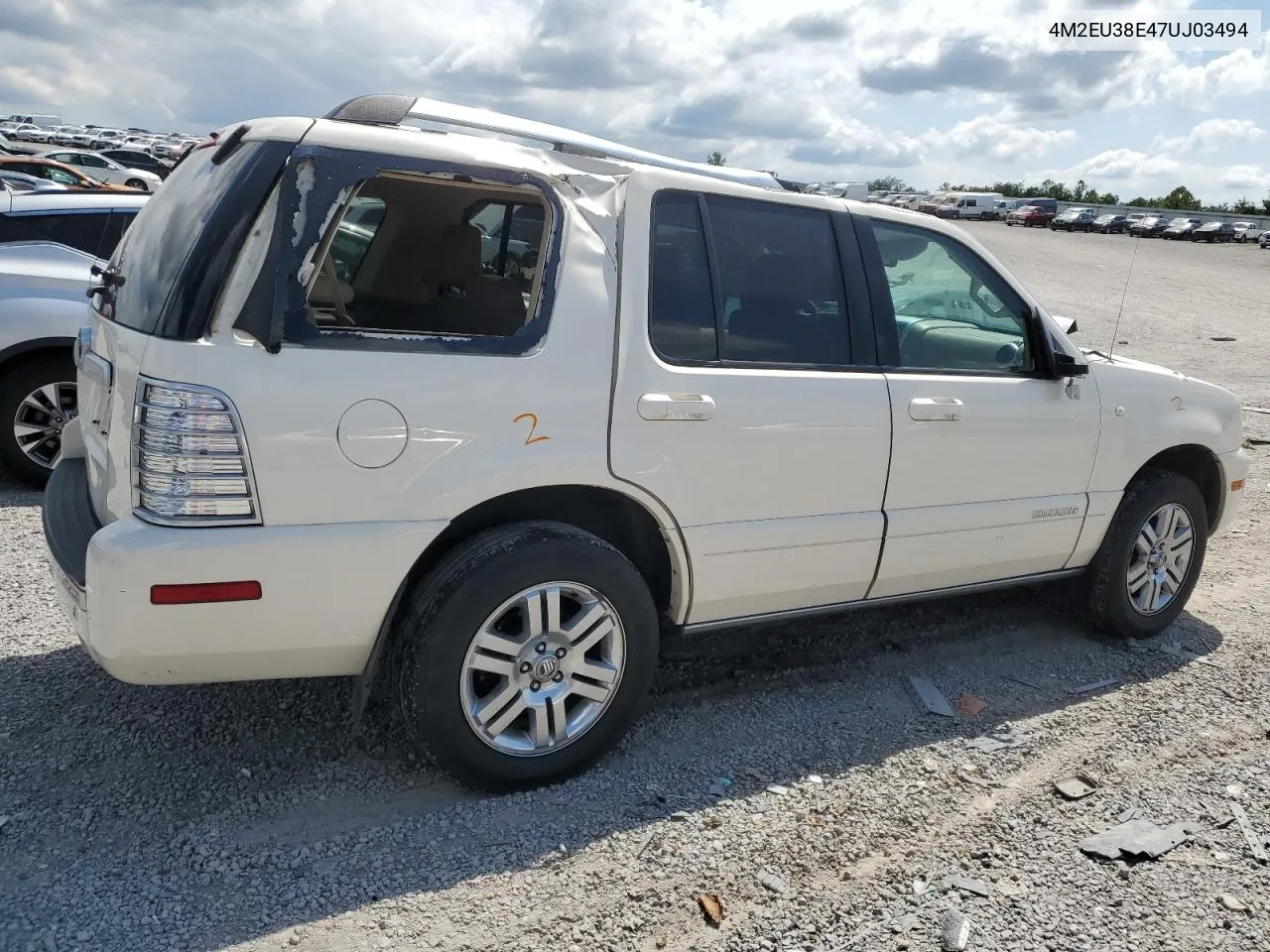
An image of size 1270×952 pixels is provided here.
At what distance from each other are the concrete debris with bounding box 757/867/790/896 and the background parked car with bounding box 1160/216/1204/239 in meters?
61.7

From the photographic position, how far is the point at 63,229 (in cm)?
656

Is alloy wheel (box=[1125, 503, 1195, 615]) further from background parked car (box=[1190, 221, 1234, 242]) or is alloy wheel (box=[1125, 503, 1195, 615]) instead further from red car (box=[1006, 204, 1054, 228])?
red car (box=[1006, 204, 1054, 228])

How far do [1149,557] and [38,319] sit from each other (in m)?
5.99

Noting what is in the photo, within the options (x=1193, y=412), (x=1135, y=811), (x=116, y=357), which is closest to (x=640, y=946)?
(x=1135, y=811)

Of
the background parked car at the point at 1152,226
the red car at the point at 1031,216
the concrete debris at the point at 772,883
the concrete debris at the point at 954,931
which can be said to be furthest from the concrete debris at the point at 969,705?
the red car at the point at 1031,216

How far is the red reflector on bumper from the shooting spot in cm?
278

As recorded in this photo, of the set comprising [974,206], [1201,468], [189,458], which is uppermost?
[974,206]

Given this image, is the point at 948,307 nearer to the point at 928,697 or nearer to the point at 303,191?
the point at 928,697

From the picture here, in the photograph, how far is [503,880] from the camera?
2998 mm

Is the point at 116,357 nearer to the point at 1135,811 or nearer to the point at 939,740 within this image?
the point at 939,740

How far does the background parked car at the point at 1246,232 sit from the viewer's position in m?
54.6

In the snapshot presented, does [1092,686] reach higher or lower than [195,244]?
lower

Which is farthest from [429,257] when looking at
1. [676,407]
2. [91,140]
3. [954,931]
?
[91,140]

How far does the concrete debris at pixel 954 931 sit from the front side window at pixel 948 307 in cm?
193
